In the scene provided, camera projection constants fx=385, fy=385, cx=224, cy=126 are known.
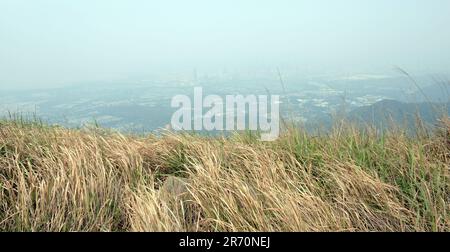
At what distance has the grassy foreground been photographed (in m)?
3.06

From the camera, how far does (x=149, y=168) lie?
166 inches

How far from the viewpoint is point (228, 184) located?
3.47 metres

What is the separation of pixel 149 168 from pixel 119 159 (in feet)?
1.10

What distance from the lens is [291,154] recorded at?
4.16 metres

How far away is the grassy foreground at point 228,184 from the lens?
10.0ft

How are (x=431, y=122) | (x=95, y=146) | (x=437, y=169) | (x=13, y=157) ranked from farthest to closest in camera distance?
(x=431, y=122) → (x=95, y=146) → (x=13, y=157) → (x=437, y=169)

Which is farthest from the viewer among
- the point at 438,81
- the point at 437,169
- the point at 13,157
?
the point at 438,81

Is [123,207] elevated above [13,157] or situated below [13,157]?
below

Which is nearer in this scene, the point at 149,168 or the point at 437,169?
the point at 437,169
